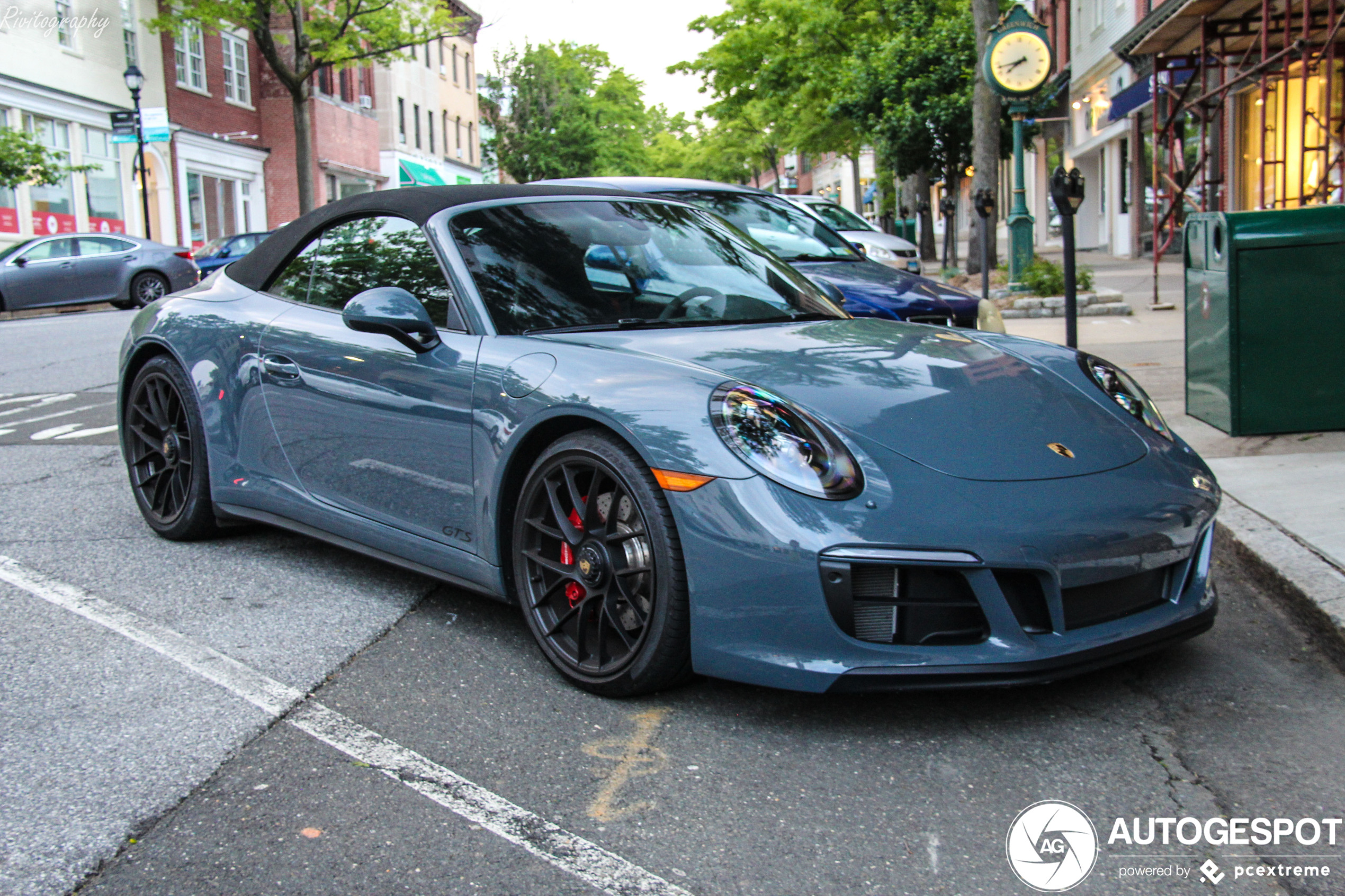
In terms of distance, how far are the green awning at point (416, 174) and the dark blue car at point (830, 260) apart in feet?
131

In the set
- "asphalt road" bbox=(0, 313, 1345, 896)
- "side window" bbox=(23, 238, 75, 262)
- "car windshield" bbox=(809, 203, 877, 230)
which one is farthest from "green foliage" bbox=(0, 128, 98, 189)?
"asphalt road" bbox=(0, 313, 1345, 896)

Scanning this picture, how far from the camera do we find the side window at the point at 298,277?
444cm

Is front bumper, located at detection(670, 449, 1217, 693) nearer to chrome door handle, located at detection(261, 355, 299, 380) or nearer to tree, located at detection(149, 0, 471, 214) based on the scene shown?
chrome door handle, located at detection(261, 355, 299, 380)

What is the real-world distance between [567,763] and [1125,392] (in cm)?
200

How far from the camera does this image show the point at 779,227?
9133 millimetres

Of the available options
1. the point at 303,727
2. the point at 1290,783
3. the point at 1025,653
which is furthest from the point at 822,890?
the point at 303,727

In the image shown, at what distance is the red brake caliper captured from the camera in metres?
3.24

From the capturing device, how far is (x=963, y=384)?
3.35m

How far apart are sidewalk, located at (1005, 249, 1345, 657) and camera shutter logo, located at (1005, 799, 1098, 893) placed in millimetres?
1411

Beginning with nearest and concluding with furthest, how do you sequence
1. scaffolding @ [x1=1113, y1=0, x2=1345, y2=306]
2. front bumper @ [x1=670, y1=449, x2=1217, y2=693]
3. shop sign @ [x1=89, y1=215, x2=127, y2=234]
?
front bumper @ [x1=670, y1=449, x2=1217, y2=693] → scaffolding @ [x1=1113, y1=0, x2=1345, y2=306] → shop sign @ [x1=89, y1=215, x2=127, y2=234]

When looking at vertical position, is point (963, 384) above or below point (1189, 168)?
below

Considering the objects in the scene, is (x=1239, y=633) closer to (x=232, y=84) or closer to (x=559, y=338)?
(x=559, y=338)

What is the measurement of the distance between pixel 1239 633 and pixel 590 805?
214 centimetres

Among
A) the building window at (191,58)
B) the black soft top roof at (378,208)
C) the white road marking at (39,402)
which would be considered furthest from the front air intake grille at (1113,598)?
the building window at (191,58)
